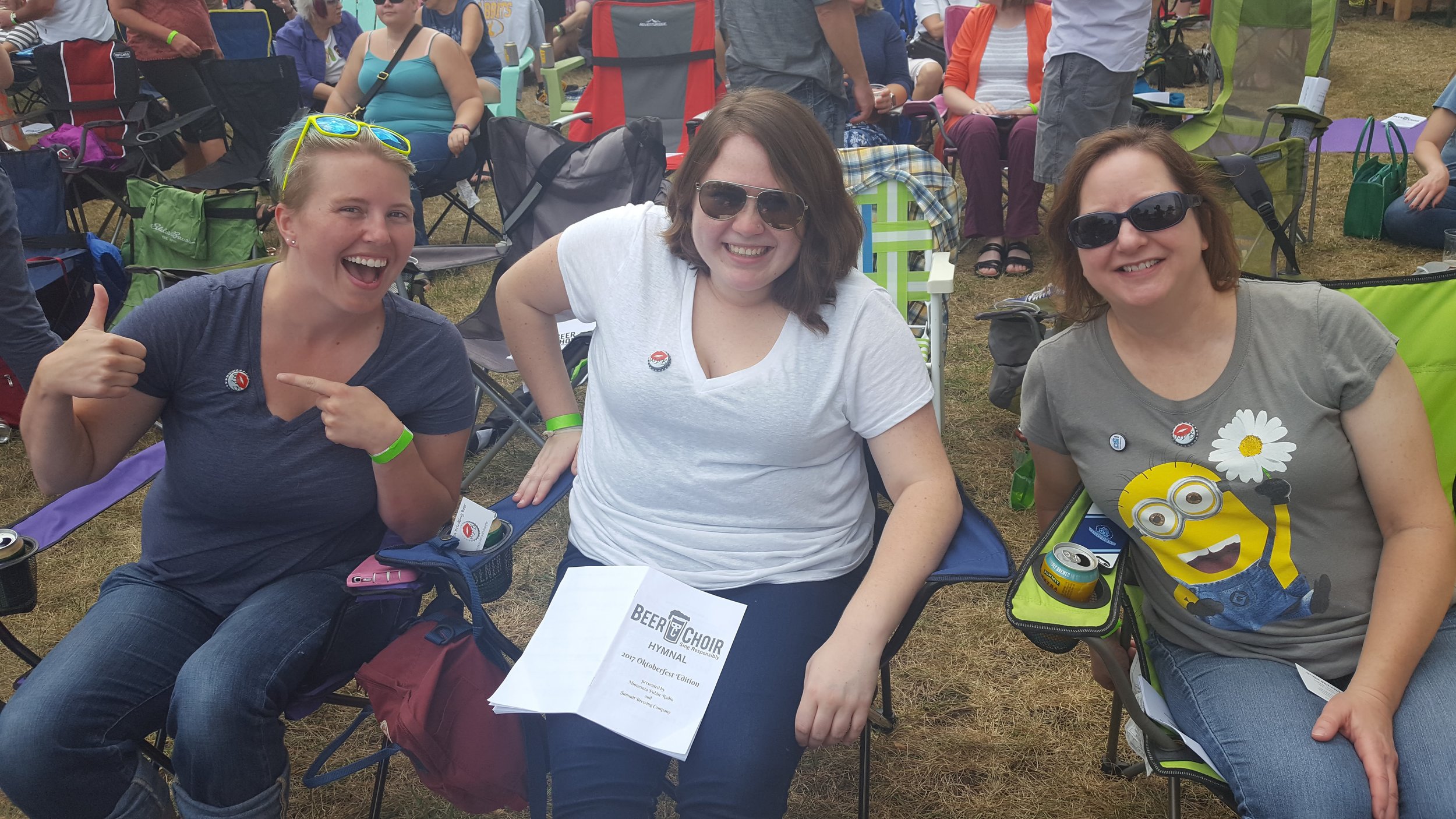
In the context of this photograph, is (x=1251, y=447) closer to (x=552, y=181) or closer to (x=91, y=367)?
(x=91, y=367)

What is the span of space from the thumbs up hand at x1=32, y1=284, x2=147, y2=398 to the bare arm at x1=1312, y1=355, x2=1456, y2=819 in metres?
1.98

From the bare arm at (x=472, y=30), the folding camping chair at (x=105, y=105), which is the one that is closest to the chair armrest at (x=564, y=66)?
the bare arm at (x=472, y=30)

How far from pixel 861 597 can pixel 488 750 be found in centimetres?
71

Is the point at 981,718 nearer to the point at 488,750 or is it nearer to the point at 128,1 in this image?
the point at 488,750

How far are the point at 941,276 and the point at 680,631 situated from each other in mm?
1711

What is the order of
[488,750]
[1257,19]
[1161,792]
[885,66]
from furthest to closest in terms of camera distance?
1. [885,66]
2. [1257,19]
3. [1161,792]
4. [488,750]

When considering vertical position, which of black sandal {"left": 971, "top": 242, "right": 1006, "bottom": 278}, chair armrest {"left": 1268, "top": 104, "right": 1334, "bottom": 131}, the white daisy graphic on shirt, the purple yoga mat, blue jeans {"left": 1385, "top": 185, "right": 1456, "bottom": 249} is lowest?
the purple yoga mat

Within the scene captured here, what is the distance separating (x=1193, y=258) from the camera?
1685 millimetres

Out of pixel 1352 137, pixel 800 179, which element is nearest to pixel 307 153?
pixel 800 179

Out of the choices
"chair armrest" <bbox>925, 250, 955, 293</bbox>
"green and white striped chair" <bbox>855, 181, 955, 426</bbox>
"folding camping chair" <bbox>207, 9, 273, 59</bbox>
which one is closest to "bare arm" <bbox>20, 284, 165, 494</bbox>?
"chair armrest" <bbox>925, 250, 955, 293</bbox>

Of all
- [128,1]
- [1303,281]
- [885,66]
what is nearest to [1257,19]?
[885,66]

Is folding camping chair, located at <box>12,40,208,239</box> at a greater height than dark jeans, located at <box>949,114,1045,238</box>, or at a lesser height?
greater

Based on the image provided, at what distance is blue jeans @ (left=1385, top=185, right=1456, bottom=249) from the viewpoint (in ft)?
15.3

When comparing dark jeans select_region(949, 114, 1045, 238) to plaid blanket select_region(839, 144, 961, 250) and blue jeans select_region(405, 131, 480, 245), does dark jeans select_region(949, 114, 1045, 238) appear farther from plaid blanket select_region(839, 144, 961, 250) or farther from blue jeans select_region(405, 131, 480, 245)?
blue jeans select_region(405, 131, 480, 245)
